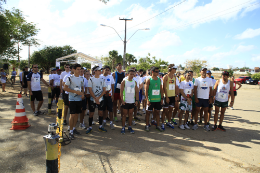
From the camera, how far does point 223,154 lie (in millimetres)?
3715

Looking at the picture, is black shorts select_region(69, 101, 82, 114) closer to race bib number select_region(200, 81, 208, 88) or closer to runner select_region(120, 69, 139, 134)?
runner select_region(120, 69, 139, 134)

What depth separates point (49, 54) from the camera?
4022cm

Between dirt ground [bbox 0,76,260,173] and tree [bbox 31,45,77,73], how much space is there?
39.7m

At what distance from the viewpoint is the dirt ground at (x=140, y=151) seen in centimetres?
308

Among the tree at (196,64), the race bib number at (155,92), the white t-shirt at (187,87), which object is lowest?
the race bib number at (155,92)

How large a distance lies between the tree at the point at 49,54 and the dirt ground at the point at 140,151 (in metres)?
39.7

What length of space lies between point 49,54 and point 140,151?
4362cm

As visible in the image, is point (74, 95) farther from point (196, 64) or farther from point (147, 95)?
point (196, 64)

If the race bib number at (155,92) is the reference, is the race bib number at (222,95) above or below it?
below

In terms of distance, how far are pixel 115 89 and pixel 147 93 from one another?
1456 millimetres

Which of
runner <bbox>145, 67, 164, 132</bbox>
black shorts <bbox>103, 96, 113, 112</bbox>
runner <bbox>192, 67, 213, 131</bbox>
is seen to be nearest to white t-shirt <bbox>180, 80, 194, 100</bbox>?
runner <bbox>192, 67, 213, 131</bbox>

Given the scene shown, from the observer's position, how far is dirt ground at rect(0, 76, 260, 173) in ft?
10.1

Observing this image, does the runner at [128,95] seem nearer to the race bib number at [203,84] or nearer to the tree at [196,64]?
the race bib number at [203,84]

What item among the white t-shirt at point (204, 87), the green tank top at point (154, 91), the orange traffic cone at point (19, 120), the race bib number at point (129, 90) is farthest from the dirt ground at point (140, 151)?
the race bib number at point (129, 90)
